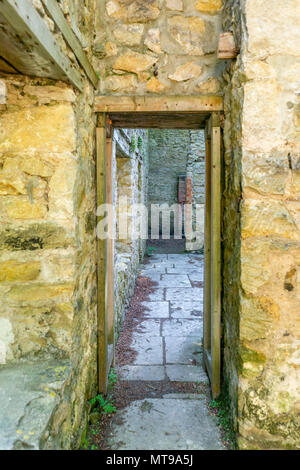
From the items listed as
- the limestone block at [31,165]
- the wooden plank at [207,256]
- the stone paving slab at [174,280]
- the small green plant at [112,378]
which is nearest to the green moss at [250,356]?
the wooden plank at [207,256]

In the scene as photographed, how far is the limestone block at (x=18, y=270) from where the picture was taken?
1.81m

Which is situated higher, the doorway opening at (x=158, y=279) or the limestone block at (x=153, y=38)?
the limestone block at (x=153, y=38)

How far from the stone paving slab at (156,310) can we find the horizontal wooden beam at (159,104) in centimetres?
292

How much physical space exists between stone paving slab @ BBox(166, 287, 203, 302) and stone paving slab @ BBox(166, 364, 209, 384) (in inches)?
76.6

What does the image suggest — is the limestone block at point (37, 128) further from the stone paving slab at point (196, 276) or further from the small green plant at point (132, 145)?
the stone paving slab at point (196, 276)

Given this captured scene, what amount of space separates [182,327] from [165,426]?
1821mm

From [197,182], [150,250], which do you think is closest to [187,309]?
[150,250]

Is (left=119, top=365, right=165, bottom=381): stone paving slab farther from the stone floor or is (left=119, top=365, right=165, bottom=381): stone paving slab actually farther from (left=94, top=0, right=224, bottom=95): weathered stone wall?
(left=94, top=0, right=224, bottom=95): weathered stone wall

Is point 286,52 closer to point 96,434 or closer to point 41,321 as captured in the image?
point 41,321

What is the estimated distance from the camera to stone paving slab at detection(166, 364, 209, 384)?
293cm

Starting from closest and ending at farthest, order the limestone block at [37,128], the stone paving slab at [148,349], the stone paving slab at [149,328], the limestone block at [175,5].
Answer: the limestone block at [37,128]
the limestone block at [175,5]
the stone paving slab at [148,349]
the stone paving slab at [149,328]

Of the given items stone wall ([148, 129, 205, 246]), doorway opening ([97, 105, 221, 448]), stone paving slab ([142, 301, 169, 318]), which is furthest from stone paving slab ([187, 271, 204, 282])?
stone wall ([148, 129, 205, 246])
